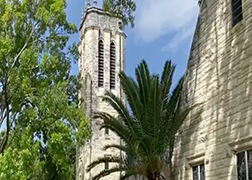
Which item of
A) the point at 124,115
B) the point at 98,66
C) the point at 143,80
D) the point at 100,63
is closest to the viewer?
the point at 124,115

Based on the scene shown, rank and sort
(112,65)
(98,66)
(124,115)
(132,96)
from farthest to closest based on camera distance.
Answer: (112,65), (98,66), (124,115), (132,96)

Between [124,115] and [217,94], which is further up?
[124,115]

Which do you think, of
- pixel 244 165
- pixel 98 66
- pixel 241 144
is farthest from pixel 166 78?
pixel 98 66

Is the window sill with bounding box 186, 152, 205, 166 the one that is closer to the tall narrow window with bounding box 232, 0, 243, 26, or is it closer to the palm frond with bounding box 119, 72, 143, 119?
the palm frond with bounding box 119, 72, 143, 119

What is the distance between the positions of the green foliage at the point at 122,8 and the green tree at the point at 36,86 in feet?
15.9

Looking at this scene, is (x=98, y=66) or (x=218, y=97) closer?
(x=218, y=97)

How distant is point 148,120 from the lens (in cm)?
1336

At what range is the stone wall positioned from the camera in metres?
10.5

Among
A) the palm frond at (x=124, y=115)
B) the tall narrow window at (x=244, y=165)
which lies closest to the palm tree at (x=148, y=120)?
the palm frond at (x=124, y=115)

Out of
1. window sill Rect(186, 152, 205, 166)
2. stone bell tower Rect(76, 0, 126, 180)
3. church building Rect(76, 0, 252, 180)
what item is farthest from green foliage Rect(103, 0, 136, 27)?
stone bell tower Rect(76, 0, 126, 180)

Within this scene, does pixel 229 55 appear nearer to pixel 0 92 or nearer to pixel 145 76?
pixel 145 76

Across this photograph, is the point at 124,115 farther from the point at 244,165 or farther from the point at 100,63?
the point at 100,63

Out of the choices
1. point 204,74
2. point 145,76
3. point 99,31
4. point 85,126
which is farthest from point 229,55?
point 99,31

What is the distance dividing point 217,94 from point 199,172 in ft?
7.75
